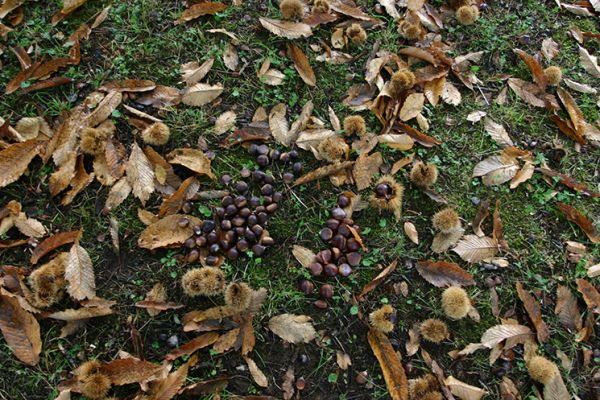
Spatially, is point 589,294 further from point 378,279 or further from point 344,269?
point 344,269

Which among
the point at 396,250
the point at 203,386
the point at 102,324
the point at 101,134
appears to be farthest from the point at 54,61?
the point at 396,250

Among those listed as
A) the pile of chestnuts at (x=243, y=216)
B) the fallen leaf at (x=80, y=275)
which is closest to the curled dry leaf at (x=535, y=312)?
the pile of chestnuts at (x=243, y=216)

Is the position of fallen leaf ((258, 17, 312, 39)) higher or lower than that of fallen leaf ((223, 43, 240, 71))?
higher

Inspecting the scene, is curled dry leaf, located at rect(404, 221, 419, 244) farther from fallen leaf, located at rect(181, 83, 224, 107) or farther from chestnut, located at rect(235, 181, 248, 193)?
fallen leaf, located at rect(181, 83, 224, 107)

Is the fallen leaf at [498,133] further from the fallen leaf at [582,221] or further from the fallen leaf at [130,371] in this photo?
the fallen leaf at [130,371]

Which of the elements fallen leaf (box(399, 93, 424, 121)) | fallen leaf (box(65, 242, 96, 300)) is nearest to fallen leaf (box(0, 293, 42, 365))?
fallen leaf (box(65, 242, 96, 300))

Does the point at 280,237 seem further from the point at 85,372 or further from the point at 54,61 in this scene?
the point at 54,61

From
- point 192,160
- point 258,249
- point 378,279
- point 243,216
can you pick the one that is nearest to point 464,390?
point 378,279
